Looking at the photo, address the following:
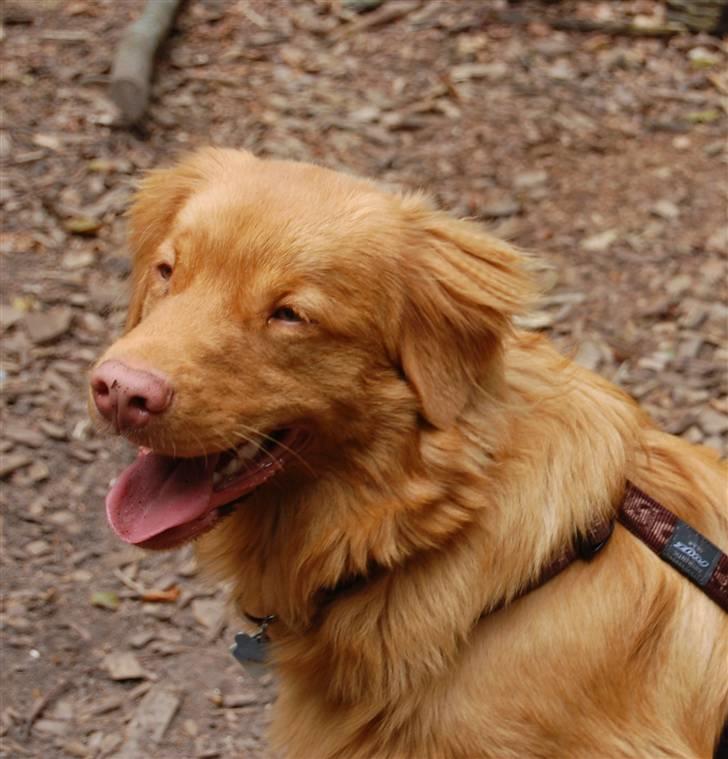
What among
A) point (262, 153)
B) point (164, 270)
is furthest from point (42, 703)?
point (262, 153)

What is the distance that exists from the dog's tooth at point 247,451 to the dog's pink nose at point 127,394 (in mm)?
347

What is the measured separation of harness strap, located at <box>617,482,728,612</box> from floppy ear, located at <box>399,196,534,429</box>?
0.54 metres

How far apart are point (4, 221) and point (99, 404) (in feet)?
12.8

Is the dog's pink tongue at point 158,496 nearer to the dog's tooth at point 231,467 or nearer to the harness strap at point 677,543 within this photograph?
the dog's tooth at point 231,467

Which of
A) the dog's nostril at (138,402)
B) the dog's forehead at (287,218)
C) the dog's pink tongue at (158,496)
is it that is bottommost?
the dog's pink tongue at (158,496)

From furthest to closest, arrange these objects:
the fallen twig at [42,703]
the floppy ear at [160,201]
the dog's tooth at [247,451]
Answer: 1. the fallen twig at [42,703]
2. the floppy ear at [160,201]
3. the dog's tooth at [247,451]

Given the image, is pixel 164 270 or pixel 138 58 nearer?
pixel 164 270

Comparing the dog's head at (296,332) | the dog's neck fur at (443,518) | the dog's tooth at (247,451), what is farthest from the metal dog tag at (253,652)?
the dog's tooth at (247,451)

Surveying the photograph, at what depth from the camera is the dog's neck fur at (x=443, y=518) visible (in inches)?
132

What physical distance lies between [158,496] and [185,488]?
0.25 ft

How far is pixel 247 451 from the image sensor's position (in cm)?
327

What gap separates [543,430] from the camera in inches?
136

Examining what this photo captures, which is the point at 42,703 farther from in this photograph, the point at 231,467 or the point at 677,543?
the point at 677,543

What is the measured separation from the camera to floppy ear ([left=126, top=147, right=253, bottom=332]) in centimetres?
366
